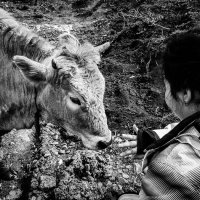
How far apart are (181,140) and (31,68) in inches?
72.2

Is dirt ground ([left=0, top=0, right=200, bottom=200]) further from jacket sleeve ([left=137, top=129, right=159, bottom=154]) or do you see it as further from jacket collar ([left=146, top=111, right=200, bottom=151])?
jacket collar ([left=146, top=111, right=200, bottom=151])

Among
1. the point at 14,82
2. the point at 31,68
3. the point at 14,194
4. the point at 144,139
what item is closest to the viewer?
the point at 144,139

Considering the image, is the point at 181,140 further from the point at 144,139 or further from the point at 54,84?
the point at 54,84

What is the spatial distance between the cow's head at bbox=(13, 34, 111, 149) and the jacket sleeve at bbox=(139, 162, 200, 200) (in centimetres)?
108

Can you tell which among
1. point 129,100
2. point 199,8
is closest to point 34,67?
point 129,100

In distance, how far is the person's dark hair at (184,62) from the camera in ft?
6.12

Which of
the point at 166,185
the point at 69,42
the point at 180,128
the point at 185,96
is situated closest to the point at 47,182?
the point at 69,42

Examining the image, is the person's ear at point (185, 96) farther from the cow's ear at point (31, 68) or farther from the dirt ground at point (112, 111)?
the dirt ground at point (112, 111)

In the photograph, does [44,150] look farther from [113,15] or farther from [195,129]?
[113,15]

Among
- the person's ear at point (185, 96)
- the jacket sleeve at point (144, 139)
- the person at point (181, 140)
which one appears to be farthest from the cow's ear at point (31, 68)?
the person's ear at point (185, 96)

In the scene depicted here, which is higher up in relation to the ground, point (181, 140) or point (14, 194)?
point (181, 140)

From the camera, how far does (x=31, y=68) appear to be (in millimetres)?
3010

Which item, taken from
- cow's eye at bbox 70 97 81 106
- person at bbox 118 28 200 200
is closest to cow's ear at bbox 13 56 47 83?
cow's eye at bbox 70 97 81 106

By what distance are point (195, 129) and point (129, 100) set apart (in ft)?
11.5
